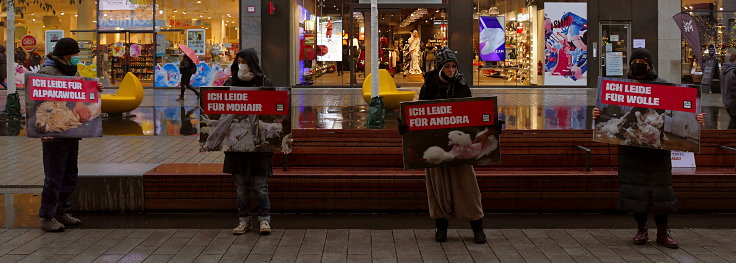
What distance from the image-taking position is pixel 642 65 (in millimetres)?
6945

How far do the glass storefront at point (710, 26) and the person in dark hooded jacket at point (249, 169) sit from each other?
25.0 meters

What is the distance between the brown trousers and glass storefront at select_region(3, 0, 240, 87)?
2327 cm

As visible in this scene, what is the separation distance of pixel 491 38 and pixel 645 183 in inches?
917

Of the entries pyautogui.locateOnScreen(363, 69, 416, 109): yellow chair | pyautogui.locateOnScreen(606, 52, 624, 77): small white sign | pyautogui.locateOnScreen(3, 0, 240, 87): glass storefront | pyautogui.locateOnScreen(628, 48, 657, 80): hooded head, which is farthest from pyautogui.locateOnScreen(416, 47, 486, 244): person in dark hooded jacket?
pyautogui.locateOnScreen(606, 52, 624, 77): small white sign

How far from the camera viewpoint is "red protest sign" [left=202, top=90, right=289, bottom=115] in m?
7.32

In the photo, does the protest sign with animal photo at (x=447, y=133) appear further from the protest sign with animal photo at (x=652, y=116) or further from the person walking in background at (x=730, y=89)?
the person walking in background at (x=730, y=89)

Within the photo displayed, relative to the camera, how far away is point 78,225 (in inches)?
303

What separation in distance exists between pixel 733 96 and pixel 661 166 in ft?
28.0

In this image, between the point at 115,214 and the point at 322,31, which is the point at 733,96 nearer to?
the point at 115,214

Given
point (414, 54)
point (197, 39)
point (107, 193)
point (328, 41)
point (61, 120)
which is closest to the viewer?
point (61, 120)

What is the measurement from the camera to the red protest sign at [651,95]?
680cm

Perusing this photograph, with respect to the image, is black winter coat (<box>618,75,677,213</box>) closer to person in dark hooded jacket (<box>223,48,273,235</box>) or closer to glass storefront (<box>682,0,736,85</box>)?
person in dark hooded jacket (<box>223,48,273,235</box>)

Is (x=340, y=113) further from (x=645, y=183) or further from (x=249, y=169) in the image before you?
(x=645, y=183)

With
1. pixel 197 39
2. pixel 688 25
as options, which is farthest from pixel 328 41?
pixel 688 25
